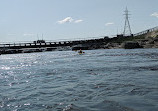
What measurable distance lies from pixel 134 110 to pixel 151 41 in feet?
236

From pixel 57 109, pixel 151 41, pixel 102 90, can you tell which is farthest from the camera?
pixel 151 41

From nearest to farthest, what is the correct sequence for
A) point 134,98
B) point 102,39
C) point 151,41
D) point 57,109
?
1. point 57,109
2. point 134,98
3. point 151,41
4. point 102,39

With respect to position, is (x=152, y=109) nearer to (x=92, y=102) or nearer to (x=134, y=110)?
(x=134, y=110)

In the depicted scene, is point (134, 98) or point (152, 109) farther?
point (134, 98)

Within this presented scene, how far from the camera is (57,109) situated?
743cm

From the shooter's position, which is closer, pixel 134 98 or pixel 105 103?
pixel 105 103

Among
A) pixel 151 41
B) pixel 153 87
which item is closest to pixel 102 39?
pixel 151 41

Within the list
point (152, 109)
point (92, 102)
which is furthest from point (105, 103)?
point (152, 109)

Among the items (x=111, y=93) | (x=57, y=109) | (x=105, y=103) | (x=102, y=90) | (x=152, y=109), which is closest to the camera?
(x=152, y=109)

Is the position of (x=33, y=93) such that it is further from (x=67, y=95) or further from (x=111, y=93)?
(x=111, y=93)

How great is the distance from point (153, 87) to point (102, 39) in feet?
327

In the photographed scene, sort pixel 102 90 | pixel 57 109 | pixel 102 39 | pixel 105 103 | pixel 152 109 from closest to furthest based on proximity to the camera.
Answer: pixel 152 109 < pixel 57 109 < pixel 105 103 < pixel 102 90 < pixel 102 39

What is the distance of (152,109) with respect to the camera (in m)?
6.91

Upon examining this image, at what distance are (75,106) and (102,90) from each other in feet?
9.57
